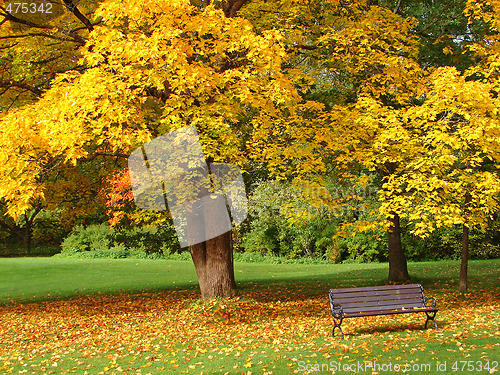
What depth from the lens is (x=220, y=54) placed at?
379 inches

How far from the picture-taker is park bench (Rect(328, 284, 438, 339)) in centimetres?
780

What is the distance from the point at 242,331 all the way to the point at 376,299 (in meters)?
2.64

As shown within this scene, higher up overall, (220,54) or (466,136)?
(220,54)

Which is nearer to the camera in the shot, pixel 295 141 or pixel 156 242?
pixel 295 141

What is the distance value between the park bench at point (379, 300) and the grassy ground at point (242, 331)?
39cm

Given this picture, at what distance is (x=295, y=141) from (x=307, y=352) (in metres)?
6.88

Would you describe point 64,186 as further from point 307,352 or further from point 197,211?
point 307,352

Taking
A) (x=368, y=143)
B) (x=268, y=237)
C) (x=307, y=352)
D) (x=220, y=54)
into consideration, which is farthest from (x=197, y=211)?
(x=268, y=237)

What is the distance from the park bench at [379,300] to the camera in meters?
7.80

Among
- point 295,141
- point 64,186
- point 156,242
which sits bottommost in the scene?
point 156,242

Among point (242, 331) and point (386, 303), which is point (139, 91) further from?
point (386, 303)

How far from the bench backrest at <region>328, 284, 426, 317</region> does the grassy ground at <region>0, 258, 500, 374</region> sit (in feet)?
1.39

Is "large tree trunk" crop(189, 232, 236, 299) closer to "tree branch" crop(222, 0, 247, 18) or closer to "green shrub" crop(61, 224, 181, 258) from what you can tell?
"tree branch" crop(222, 0, 247, 18)

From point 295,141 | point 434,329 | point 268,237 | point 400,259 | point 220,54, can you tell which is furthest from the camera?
point 268,237
